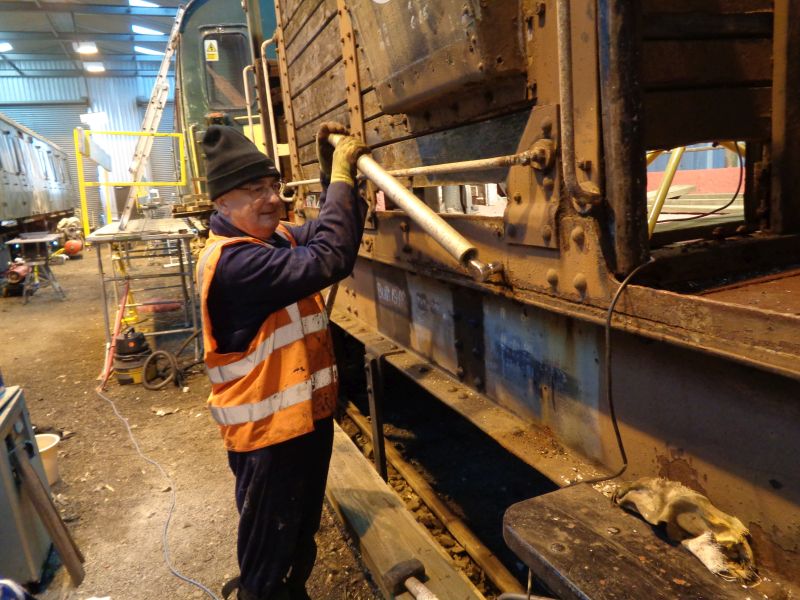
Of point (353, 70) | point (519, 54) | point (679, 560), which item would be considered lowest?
point (679, 560)

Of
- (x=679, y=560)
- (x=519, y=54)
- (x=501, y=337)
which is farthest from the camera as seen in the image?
(x=501, y=337)

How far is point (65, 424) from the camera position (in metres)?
5.38

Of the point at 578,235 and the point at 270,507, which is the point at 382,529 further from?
the point at 578,235

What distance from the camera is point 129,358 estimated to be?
6.29 metres

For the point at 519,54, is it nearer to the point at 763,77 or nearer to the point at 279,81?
the point at 763,77

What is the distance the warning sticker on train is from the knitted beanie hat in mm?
8351

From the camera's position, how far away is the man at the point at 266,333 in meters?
2.03

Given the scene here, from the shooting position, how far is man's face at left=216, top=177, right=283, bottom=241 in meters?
2.20

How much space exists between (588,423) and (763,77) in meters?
1.24

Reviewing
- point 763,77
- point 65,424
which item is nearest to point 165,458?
point 65,424

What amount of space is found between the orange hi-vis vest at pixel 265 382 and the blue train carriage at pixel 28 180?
51.6 ft

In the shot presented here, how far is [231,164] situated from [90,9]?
20957mm

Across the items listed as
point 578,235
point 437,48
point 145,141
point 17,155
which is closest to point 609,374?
point 578,235

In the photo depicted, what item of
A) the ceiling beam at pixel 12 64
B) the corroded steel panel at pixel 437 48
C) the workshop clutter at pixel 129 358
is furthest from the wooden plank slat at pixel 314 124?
the ceiling beam at pixel 12 64
